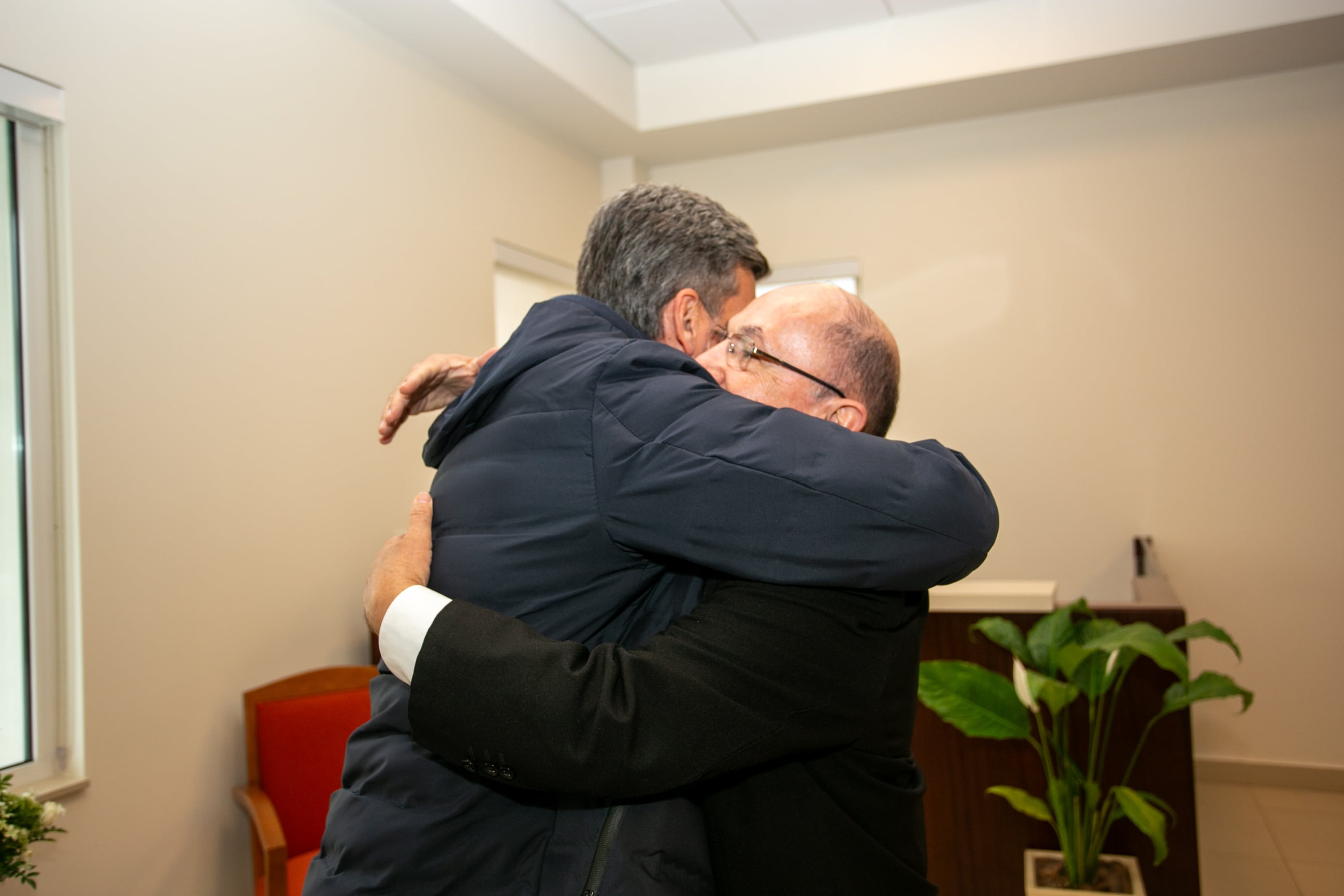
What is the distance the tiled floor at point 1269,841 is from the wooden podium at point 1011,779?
798 millimetres

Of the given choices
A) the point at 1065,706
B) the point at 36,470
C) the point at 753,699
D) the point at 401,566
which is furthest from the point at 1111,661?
the point at 36,470

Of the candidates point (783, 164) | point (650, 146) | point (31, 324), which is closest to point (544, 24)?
point (650, 146)

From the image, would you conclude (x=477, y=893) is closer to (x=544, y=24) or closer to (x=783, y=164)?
(x=544, y=24)

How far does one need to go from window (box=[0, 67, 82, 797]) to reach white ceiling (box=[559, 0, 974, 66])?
2492mm

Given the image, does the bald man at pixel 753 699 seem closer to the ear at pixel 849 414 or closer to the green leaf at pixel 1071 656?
the ear at pixel 849 414

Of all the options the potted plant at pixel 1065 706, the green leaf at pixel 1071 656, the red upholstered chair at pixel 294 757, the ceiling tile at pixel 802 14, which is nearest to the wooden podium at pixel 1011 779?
the potted plant at pixel 1065 706

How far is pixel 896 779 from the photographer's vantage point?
116cm

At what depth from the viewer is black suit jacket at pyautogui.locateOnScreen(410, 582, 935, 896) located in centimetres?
88

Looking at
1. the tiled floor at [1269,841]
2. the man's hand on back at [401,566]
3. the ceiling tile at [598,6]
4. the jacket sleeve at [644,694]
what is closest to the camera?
the jacket sleeve at [644,694]

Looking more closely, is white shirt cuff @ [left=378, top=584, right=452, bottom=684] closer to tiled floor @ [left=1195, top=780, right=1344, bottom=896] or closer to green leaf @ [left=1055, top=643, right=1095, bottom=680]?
green leaf @ [left=1055, top=643, right=1095, bottom=680]

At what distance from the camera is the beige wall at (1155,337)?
15.0 ft

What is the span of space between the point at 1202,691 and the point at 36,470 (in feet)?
10.5

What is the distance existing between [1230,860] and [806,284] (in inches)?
143

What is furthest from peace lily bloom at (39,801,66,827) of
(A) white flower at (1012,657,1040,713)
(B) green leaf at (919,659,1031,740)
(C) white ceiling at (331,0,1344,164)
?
(C) white ceiling at (331,0,1344,164)
